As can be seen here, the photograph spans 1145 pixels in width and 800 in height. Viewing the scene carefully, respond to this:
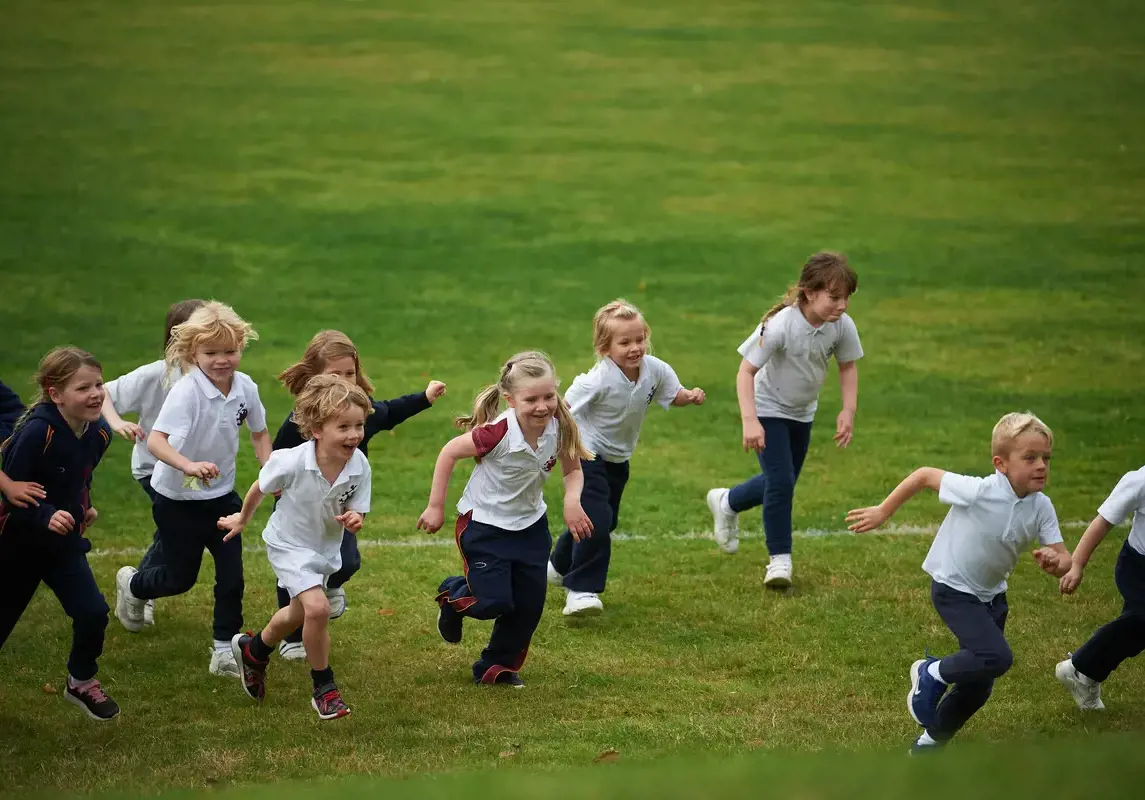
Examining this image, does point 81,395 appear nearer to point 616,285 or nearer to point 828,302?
point 828,302

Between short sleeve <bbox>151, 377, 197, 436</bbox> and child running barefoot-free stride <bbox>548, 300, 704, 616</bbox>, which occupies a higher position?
short sleeve <bbox>151, 377, 197, 436</bbox>

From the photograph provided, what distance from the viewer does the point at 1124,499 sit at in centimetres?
656

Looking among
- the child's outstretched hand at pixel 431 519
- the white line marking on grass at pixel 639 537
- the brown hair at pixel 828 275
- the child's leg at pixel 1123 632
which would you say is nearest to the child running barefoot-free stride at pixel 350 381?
the child's outstretched hand at pixel 431 519

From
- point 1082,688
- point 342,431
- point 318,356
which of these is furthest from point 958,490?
point 318,356

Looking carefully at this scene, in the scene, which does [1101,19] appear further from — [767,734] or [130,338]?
[767,734]

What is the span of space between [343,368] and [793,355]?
280 centimetres

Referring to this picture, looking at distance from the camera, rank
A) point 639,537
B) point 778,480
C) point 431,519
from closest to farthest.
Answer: point 431,519 < point 778,480 < point 639,537

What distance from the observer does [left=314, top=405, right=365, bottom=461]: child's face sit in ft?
21.8

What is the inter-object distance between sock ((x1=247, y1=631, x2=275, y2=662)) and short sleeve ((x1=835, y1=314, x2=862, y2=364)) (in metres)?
3.85

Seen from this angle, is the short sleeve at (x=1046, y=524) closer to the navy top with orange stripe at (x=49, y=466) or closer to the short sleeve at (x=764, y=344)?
the short sleeve at (x=764, y=344)

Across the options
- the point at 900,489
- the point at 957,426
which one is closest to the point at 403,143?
the point at 957,426

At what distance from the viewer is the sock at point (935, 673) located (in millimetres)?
6344

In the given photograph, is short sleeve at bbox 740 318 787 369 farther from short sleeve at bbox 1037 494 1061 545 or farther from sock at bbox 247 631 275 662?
sock at bbox 247 631 275 662

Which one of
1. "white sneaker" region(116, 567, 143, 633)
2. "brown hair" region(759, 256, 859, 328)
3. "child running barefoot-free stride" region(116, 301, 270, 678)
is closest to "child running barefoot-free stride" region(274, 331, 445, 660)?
"child running barefoot-free stride" region(116, 301, 270, 678)
